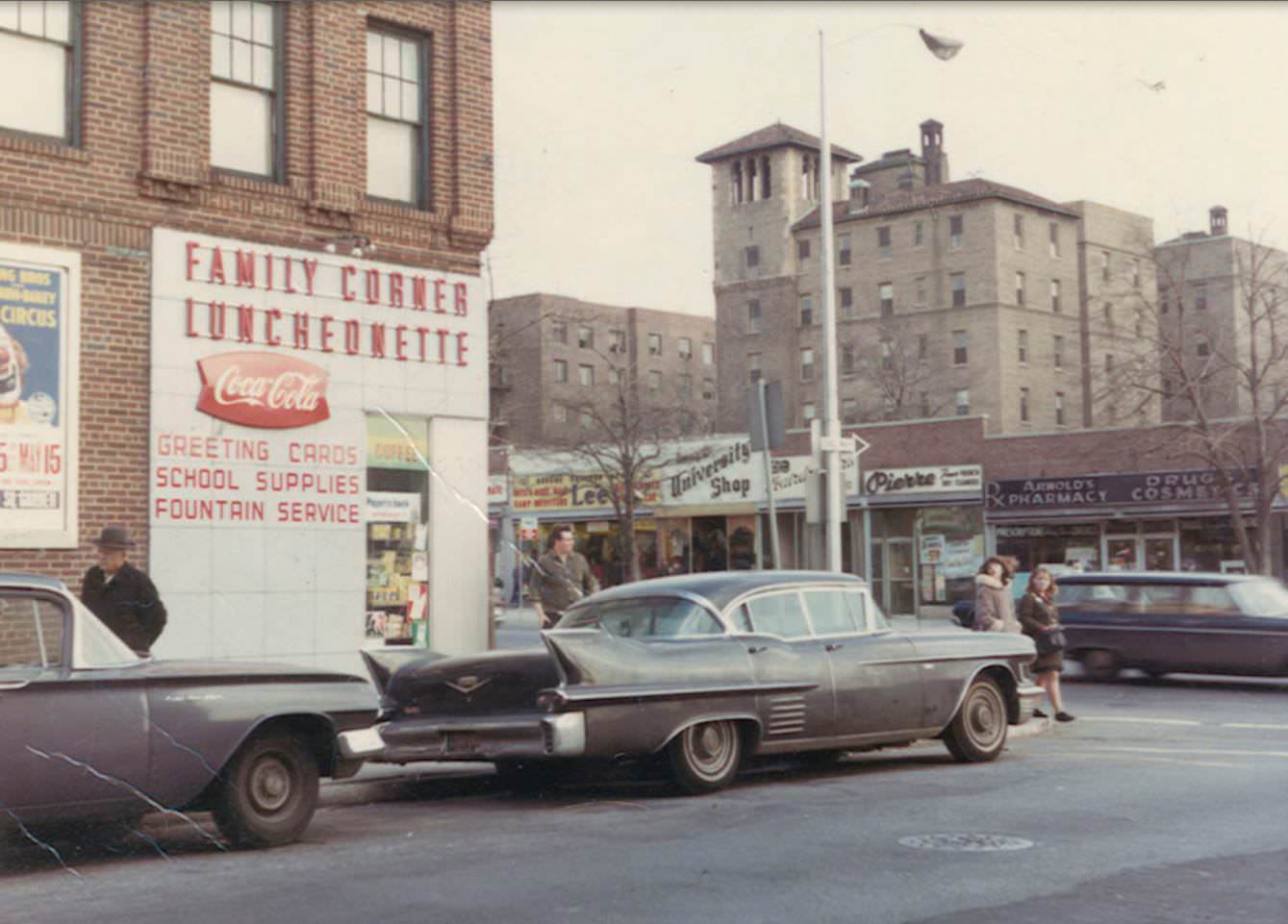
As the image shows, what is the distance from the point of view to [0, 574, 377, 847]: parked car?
7.61 meters

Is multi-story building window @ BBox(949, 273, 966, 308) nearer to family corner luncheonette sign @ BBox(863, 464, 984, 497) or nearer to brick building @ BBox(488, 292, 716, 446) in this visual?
brick building @ BBox(488, 292, 716, 446)

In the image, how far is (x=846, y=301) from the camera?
77.6 meters

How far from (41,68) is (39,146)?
81cm

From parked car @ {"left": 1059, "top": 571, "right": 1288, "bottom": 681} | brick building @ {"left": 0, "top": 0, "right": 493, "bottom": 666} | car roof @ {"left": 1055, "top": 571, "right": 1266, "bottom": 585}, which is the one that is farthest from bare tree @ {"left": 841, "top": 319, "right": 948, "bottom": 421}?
brick building @ {"left": 0, "top": 0, "right": 493, "bottom": 666}

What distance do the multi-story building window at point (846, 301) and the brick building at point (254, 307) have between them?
2372 inches

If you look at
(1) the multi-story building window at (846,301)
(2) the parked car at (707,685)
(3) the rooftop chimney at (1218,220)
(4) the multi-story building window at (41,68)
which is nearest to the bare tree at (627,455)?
(1) the multi-story building window at (846,301)

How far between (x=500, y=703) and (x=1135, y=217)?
243 ft

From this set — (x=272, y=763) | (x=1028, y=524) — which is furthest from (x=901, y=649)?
(x=1028, y=524)

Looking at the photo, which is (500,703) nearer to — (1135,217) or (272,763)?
(272,763)

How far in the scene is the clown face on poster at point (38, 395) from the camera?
1398 cm

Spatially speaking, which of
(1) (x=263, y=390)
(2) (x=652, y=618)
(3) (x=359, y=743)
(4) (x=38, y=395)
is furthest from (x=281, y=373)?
(3) (x=359, y=743)

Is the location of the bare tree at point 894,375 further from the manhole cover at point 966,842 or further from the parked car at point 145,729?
the parked car at point 145,729

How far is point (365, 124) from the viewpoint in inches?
668

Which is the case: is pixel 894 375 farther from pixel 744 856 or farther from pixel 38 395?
pixel 744 856
